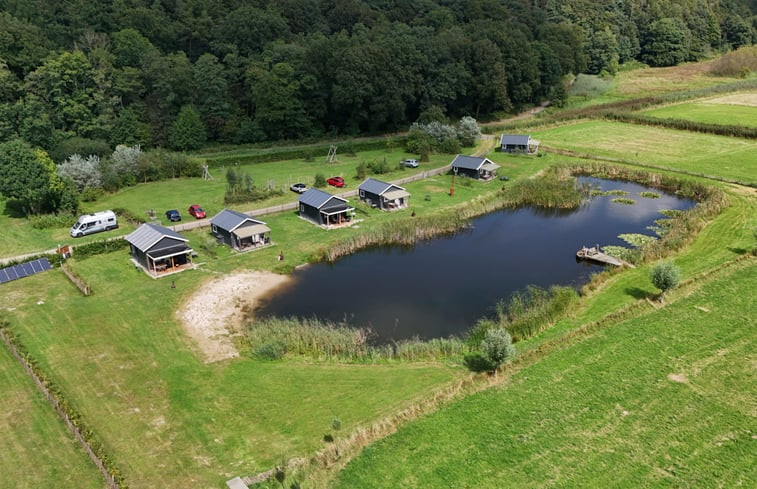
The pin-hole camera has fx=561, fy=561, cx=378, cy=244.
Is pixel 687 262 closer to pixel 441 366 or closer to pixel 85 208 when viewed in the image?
pixel 441 366

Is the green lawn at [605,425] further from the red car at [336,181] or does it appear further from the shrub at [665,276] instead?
the red car at [336,181]

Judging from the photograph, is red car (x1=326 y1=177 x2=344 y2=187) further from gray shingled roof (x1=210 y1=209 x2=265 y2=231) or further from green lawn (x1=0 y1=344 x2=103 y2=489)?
green lawn (x1=0 y1=344 x2=103 y2=489)

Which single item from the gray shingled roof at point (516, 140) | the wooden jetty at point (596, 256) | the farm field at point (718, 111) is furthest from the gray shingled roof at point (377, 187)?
the farm field at point (718, 111)

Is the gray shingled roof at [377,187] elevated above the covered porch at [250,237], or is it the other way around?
the gray shingled roof at [377,187]

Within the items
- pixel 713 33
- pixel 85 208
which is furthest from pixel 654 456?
pixel 713 33

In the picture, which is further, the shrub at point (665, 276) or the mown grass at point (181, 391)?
the shrub at point (665, 276)

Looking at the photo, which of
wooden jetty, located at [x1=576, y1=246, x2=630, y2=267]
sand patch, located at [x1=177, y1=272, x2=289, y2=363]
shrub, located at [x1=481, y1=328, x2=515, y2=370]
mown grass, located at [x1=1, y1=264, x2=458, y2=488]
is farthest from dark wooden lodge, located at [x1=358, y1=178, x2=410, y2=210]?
shrub, located at [x1=481, y1=328, x2=515, y2=370]

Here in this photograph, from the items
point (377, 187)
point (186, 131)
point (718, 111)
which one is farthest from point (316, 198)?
point (718, 111)
